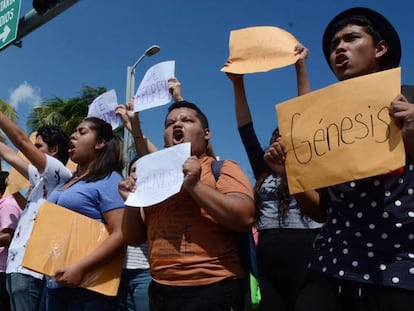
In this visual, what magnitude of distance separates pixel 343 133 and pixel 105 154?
5.76ft

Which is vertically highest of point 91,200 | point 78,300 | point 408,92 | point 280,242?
point 408,92

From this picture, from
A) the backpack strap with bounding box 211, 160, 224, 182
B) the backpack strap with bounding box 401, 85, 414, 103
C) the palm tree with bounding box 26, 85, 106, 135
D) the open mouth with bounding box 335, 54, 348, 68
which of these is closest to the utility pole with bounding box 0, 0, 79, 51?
the backpack strap with bounding box 211, 160, 224, 182

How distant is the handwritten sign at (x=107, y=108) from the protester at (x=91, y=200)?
0.85ft

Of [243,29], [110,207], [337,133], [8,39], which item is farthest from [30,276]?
[8,39]

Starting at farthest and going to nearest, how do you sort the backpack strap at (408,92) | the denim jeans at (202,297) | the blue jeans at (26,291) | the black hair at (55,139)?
the black hair at (55,139) < the blue jeans at (26,291) < the denim jeans at (202,297) < the backpack strap at (408,92)

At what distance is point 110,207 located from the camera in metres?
2.82

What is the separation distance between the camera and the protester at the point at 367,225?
5.34ft

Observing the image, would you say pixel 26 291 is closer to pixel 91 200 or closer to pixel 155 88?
pixel 91 200

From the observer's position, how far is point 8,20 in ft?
19.5

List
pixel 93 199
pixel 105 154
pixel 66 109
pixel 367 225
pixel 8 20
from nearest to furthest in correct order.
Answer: pixel 367 225 < pixel 93 199 < pixel 105 154 < pixel 8 20 < pixel 66 109

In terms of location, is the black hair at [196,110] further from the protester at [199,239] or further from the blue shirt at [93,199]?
the blue shirt at [93,199]

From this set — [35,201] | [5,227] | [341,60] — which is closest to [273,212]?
[341,60]

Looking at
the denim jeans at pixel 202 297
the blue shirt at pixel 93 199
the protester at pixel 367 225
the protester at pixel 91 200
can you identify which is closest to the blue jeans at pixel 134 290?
the protester at pixel 91 200

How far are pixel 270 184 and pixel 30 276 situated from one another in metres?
1.66
